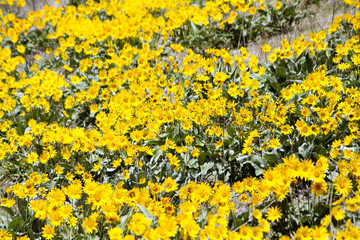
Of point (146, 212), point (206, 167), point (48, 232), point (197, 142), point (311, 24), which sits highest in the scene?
Result: point (311, 24)

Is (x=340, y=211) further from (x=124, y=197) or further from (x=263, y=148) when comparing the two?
(x=124, y=197)

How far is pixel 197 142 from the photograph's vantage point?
149 inches

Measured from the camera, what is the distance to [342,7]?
5852mm

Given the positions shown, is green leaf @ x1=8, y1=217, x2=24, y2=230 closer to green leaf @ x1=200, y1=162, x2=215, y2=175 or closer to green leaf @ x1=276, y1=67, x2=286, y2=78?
green leaf @ x1=200, y1=162, x2=215, y2=175

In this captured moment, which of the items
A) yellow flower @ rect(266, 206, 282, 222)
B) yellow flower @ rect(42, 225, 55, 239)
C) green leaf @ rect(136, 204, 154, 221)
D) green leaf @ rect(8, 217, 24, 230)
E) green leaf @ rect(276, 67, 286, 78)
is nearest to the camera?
yellow flower @ rect(266, 206, 282, 222)

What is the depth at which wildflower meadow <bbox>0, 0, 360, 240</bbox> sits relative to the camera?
277 centimetres

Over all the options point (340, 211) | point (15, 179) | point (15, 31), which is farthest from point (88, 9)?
point (340, 211)

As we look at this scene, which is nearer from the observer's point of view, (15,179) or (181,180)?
(181,180)

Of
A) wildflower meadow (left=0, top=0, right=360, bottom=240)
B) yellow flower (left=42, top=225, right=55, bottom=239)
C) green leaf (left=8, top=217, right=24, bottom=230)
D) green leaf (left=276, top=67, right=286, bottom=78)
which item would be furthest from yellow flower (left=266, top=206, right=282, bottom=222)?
green leaf (left=8, top=217, right=24, bottom=230)

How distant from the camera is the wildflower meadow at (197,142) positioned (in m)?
2.77

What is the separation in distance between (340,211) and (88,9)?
6.81 m

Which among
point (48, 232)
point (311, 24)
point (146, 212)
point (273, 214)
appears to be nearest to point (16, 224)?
point (48, 232)

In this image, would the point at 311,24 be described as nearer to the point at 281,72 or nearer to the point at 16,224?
the point at 281,72

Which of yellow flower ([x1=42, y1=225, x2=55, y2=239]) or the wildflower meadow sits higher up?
the wildflower meadow
